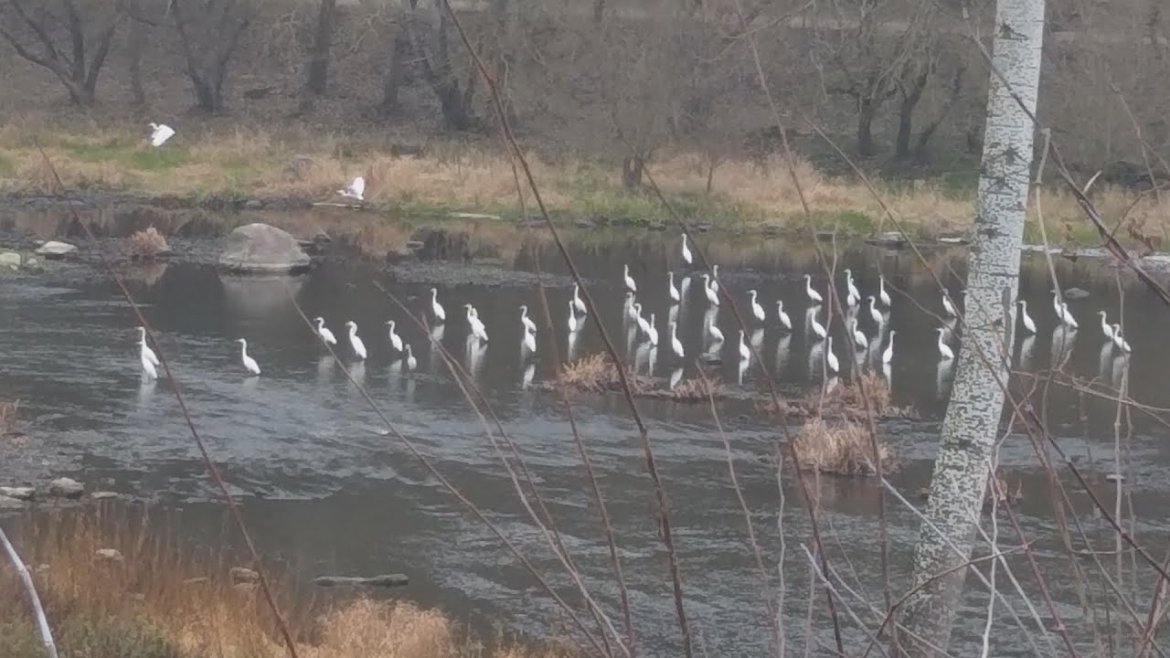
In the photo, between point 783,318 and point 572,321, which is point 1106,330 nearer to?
point 783,318

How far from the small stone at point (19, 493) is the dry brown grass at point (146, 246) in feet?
40.9

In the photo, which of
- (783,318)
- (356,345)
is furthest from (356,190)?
(356,345)

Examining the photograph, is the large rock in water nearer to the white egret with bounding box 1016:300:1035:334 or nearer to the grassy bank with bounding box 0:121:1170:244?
the grassy bank with bounding box 0:121:1170:244

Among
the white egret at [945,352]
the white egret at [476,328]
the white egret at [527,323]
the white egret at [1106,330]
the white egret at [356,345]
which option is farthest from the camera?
the white egret at [1106,330]

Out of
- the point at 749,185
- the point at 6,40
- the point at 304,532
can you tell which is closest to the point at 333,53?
the point at 6,40

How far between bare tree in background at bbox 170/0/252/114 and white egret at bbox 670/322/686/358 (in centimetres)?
2284

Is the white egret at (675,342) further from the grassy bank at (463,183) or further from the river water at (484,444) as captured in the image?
the grassy bank at (463,183)

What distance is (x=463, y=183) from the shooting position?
1272 inches

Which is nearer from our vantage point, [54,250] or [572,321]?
[572,321]

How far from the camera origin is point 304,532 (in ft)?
37.1

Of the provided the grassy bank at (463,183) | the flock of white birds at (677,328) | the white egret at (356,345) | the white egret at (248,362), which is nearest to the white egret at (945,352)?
the flock of white birds at (677,328)

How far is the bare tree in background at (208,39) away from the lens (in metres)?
40.4

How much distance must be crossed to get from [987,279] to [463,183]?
2618 cm

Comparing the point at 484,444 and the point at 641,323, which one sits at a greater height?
the point at 641,323
